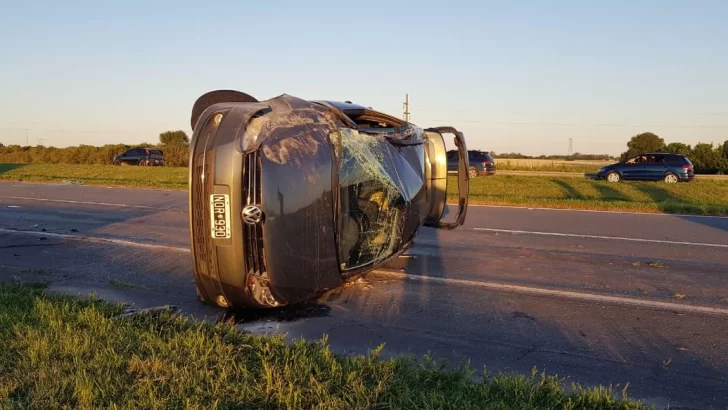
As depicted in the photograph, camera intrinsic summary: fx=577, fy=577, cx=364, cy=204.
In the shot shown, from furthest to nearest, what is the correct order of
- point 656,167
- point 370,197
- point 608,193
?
point 656,167 < point 608,193 < point 370,197

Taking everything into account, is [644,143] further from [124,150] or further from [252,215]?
[252,215]

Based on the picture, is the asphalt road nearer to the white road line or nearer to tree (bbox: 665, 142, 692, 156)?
the white road line

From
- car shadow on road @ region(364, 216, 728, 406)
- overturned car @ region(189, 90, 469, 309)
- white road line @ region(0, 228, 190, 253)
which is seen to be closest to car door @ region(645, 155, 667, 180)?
car shadow on road @ region(364, 216, 728, 406)

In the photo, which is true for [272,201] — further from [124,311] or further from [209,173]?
[124,311]

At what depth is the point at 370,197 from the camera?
5.30 meters

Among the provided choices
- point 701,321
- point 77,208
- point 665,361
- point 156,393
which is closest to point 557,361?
point 665,361

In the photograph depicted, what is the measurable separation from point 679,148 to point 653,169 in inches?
982

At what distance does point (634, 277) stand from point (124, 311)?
542 cm

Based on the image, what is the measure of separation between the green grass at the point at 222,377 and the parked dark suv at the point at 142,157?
1463 inches

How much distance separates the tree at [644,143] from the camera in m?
58.4

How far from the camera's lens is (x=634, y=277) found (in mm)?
6609

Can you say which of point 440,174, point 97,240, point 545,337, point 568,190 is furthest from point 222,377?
point 568,190

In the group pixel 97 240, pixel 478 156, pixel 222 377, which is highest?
pixel 478 156

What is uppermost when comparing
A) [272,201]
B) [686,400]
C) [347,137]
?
[347,137]
